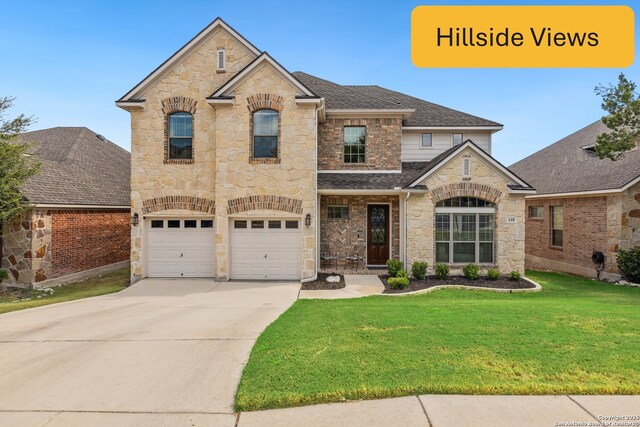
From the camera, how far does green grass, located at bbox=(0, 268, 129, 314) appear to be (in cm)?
995

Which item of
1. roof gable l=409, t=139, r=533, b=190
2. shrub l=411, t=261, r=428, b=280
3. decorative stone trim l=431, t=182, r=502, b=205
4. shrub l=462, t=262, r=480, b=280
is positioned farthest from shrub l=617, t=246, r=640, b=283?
shrub l=411, t=261, r=428, b=280

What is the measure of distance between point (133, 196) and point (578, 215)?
19.1 meters

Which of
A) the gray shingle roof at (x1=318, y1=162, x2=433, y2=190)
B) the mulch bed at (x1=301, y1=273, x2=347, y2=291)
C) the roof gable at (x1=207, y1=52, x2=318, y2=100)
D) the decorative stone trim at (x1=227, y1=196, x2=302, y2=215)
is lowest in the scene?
the mulch bed at (x1=301, y1=273, x2=347, y2=291)

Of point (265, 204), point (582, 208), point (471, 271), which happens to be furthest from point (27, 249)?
point (582, 208)

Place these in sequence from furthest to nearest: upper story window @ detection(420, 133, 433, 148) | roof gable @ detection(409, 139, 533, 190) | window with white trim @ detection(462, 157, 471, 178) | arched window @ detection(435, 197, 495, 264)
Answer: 1. upper story window @ detection(420, 133, 433, 148)
2. arched window @ detection(435, 197, 495, 264)
3. window with white trim @ detection(462, 157, 471, 178)
4. roof gable @ detection(409, 139, 533, 190)

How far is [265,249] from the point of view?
12.6 meters

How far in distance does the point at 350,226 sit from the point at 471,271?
16.0 feet

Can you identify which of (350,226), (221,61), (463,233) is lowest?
(463,233)

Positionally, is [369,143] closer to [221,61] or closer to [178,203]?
[221,61]

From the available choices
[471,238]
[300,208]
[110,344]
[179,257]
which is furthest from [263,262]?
[471,238]

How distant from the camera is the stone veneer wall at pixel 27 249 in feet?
41.2

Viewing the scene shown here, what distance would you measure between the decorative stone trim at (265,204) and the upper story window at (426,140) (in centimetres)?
678

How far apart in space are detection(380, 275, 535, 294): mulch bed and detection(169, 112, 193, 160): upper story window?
345 inches

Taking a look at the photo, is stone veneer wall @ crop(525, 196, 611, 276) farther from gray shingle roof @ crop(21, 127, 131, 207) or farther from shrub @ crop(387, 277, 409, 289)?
gray shingle roof @ crop(21, 127, 131, 207)
